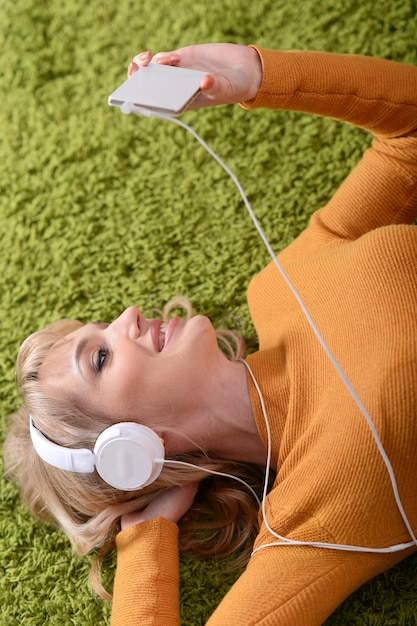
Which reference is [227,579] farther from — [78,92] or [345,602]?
[78,92]

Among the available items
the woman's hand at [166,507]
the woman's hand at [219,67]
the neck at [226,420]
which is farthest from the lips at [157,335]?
the woman's hand at [219,67]

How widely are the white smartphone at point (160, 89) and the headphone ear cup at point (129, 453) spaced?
20.2 inches

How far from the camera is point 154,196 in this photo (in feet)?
5.84

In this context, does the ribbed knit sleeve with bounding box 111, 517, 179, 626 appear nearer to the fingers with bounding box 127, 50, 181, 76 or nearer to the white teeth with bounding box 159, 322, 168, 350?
the white teeth with bounding box 159, 322, 168, 350

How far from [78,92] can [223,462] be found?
1032mm

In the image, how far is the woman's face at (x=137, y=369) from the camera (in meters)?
1.29

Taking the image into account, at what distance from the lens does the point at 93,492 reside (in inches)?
53.2

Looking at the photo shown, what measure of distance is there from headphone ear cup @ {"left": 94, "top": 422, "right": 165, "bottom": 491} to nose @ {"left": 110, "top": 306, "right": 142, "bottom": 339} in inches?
6.8

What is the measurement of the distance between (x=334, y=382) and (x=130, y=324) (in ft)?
1.24

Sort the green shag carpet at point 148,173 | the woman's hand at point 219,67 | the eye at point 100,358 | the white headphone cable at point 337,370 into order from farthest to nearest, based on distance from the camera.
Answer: the green shag carpet at point 148,173 < the eye at point 100,358 < the woman's hand at point 219,67 < the white headphone cable at point 337,370

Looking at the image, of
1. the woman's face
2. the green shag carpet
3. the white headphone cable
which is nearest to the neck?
the woman's face

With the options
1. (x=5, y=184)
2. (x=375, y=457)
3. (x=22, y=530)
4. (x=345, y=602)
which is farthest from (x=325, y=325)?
(x=5, y=184)

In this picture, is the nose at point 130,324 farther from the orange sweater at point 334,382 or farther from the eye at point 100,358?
the orange sweater at point 334,382

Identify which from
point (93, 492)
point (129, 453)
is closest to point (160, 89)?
point (129, 453)
